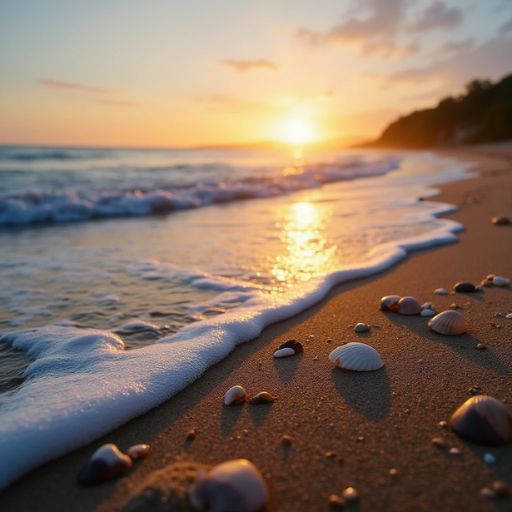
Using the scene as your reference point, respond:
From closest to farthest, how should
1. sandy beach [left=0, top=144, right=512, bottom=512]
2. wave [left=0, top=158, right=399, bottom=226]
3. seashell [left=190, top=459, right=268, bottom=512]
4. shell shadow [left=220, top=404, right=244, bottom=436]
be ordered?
seashell [left=190, top=459, right=268, bottom=512]
sandy beach [left=0, top=144, right=512, bottom=512]
shell shadow [left=220, top=404, right=244, bottom=436]
wave [left=0, top=158, right=399, bottom=226]

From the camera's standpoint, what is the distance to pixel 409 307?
104 inches

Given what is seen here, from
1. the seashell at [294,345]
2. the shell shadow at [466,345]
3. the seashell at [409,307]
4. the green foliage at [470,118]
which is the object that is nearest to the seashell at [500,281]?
the seashell at [409,307]

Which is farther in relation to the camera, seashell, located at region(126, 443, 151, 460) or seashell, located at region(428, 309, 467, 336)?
seashell, located at region(428, 309, 467, 336)

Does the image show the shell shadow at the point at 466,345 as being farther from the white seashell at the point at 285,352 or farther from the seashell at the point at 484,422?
the white seashell at the point at 285,352

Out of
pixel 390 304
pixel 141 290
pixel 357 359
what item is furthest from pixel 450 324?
pixel 141 290

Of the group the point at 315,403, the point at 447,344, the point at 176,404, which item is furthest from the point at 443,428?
the point at 176,404

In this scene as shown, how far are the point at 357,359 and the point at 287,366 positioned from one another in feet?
1.16

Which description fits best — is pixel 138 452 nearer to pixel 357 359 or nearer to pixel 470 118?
pixel 357 359

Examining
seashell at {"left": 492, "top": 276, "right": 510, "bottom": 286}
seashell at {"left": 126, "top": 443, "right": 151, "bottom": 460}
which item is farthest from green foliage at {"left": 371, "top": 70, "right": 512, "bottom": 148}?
seashell at {"left": 126, "top": 443, "right": 151, "bottom": 460}

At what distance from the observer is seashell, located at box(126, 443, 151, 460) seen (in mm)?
1456

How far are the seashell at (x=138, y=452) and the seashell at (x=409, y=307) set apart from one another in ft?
5.94

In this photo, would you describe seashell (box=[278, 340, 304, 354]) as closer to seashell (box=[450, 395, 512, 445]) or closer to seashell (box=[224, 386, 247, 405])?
seashell (box=[224, 386, 247, 405])

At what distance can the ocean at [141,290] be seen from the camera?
5.83 feet

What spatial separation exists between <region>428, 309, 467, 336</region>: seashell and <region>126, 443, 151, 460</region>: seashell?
1.68 meters
